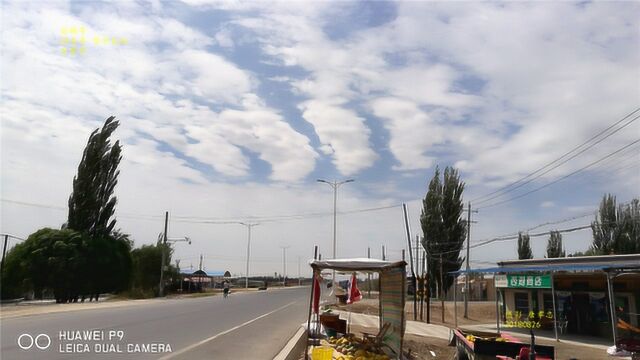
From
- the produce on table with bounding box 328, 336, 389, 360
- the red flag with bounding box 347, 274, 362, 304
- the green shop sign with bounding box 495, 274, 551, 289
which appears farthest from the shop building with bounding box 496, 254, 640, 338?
the produce on table with bounding box 328, 336, 389, 360

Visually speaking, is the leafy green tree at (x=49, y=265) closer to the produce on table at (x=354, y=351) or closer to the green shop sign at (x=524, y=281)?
the green shop sign at (x=524, y=281)

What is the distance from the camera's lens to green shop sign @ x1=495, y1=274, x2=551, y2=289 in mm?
24156

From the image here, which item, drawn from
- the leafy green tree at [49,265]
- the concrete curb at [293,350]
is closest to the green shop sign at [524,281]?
the concrete curb at [293,350]

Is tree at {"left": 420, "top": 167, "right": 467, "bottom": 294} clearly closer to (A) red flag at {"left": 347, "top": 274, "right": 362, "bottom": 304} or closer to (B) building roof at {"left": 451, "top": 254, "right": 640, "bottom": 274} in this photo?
(B) building roof at {"left": 451, "top": 254, "right": 640, "bottom": 274}

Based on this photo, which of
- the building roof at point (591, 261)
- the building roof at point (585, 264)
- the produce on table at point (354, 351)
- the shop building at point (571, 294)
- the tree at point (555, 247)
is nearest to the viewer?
the produce on table at point (354, 351)

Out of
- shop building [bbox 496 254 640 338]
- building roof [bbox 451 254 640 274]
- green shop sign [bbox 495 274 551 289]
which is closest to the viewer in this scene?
building roof [bbox 451 254 640 274]

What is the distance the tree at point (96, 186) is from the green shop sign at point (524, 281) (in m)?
38.3

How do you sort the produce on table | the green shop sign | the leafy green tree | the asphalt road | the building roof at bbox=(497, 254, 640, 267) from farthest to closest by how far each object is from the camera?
the leafy green tree
the green shop sign
the building roof at bbox=(497, 254, 640, 267)
the asphalt road
the produce on table

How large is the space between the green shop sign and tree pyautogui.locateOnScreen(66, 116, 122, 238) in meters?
38.3

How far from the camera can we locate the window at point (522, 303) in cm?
2962

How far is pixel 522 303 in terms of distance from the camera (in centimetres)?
3008

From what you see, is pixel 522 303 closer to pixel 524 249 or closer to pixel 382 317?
pixel 382 317

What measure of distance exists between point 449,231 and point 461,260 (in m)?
2.79

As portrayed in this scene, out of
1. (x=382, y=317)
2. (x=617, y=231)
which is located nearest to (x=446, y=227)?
(x=617, y=231)
